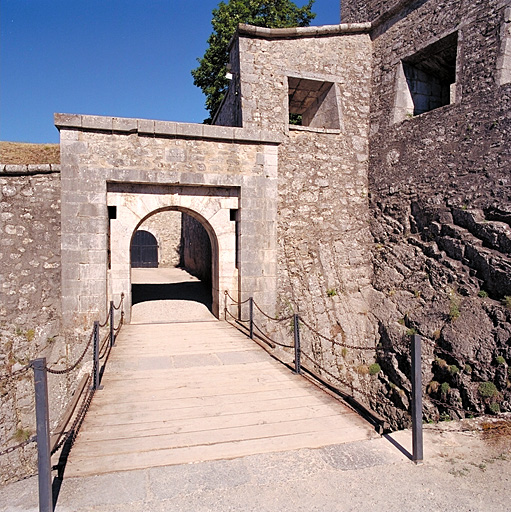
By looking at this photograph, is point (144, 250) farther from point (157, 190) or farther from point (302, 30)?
point (302, 30)

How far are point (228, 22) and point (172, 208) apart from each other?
40.5ft

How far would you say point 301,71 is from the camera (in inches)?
384

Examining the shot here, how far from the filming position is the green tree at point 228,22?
→ 694 inches

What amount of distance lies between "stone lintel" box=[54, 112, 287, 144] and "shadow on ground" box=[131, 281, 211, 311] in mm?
4010

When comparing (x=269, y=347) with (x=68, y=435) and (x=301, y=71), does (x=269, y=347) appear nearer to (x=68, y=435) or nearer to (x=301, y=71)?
(x=68, y=435)

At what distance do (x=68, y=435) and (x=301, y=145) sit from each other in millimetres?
7696

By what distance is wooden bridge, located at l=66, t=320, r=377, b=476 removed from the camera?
3562 mm

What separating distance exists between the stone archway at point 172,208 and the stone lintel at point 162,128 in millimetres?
1040

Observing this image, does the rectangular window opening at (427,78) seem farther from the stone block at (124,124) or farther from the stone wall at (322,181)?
the stone block at (124,124)

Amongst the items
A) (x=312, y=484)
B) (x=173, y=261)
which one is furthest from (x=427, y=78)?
(x=173, y=261)

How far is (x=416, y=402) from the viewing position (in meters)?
3.51

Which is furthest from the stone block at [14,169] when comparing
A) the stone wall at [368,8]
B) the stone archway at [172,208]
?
the stone wall at [368,8]

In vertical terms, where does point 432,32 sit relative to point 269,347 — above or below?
above

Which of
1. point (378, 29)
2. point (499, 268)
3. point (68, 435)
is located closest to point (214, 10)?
point (378, 29)
